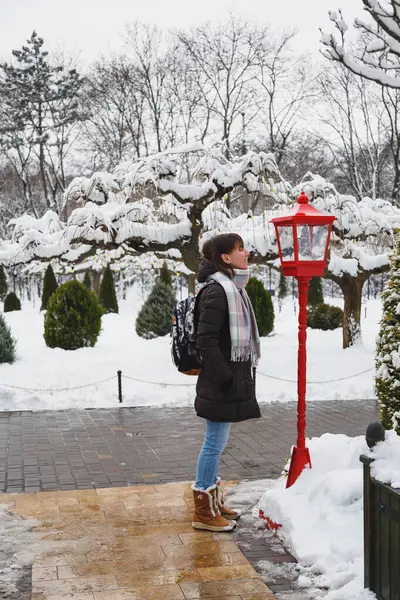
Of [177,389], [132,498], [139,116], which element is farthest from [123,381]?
[139,116]

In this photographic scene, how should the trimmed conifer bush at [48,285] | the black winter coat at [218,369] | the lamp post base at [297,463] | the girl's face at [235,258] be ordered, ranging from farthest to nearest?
1. the trimmed conifer bush at [48,285]
2. the lamp post base at [297,463]
3. the girl's face at [235,258]
4. the black winter coat at [218,369]

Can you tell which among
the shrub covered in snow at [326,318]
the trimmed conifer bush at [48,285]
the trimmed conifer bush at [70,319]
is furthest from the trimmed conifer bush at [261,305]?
the trimmed conifer bush at [48,285]

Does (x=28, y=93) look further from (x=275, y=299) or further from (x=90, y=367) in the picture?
(x=90, y=367)

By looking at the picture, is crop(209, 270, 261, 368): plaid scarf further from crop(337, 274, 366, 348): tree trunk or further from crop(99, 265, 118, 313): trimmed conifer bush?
crop(99, 265, 118, 313): trimmed conifer bush

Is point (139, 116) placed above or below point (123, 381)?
above

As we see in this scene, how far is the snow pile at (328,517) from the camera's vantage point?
13.8 ft

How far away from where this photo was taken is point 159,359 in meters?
14.1

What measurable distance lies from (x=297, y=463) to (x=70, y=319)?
10397 mm

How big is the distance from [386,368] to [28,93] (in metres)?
27.3

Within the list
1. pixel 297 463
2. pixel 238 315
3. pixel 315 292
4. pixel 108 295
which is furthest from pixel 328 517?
pixel 108 295

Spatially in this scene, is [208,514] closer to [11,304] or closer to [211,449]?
[211,449]

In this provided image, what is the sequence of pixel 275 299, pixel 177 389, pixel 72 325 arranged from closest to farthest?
pixel 177 389 < pixel 72 325 < pixel 275 299

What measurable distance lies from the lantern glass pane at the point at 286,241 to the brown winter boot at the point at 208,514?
1.90 metres

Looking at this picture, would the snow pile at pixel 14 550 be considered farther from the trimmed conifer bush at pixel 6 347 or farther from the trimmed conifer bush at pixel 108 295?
the trimmed conifer bush at pixel 108 295
